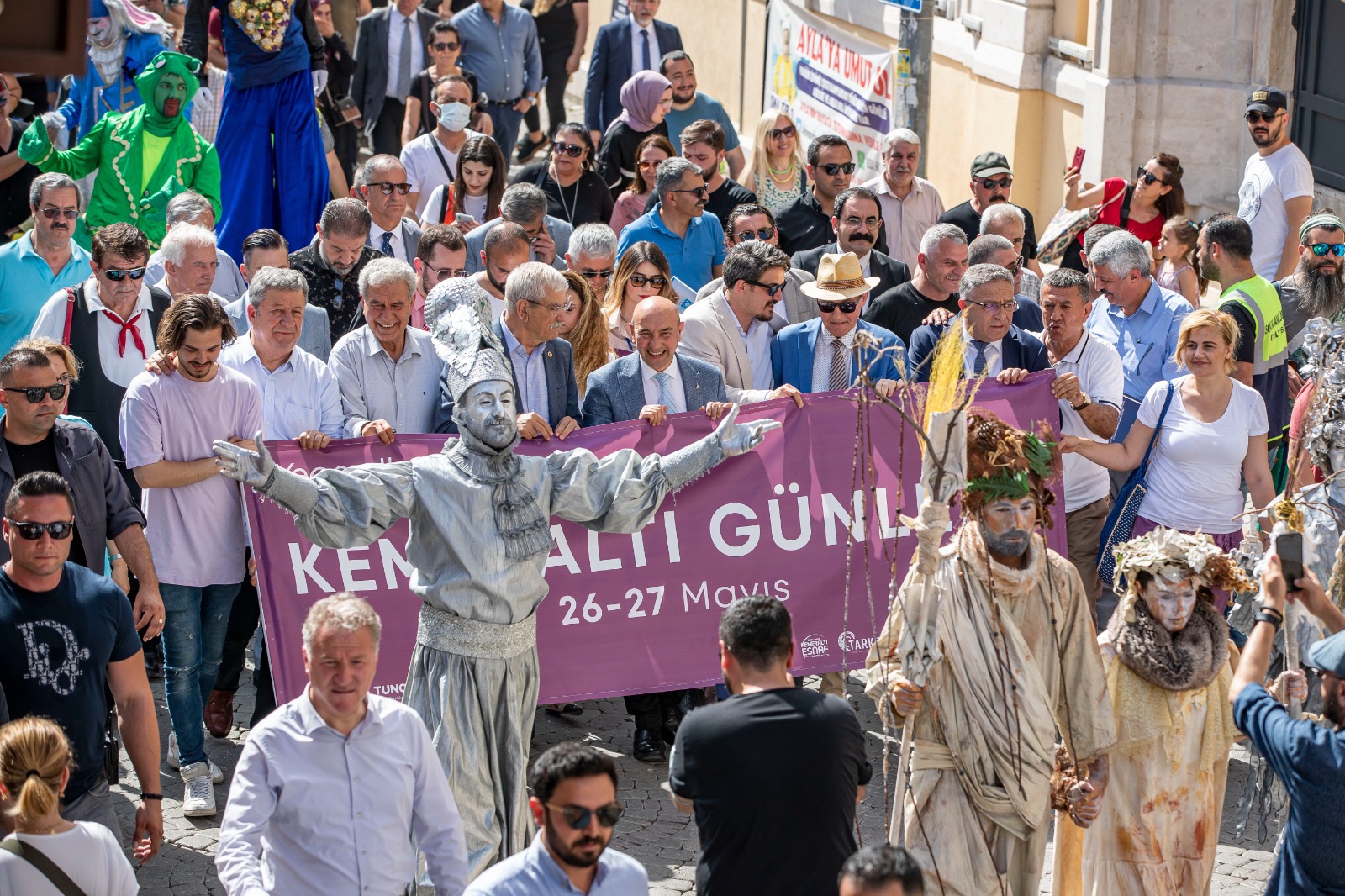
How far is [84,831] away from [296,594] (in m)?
2.43

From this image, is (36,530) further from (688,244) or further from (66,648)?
(688,244)

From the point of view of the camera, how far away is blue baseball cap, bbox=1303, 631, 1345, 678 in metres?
5.12

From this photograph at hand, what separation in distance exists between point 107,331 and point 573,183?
13.3ft

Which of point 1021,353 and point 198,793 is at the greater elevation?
point 1021,353

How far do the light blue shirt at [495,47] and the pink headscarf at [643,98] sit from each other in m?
3.03

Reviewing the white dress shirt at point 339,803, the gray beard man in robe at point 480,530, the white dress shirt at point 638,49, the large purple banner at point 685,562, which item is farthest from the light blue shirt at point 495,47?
the white dress shirt at point 339,803

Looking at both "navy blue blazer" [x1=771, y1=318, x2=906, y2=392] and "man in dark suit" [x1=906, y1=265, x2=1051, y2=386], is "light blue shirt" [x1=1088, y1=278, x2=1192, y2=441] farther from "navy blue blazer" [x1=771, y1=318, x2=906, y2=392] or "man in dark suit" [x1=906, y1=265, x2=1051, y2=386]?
"navy blue blazer" [x1=771, y1=318, x2=906, y2=392]

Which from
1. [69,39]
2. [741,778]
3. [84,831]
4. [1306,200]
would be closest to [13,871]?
[84,831]

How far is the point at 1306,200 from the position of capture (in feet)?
36.4

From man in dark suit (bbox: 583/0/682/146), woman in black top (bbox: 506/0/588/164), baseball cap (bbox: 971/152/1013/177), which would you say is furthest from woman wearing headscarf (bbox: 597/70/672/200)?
woman in black top (bbox: 506/0/588/164)

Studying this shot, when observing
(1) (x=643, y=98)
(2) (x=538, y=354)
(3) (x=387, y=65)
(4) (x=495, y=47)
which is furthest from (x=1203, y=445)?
(3) (x=387, y=65)

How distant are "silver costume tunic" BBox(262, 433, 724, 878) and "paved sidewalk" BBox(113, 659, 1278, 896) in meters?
0.86

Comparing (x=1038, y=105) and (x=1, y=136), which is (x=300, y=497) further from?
(x=1038, y=105)

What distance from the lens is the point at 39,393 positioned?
686 cm
